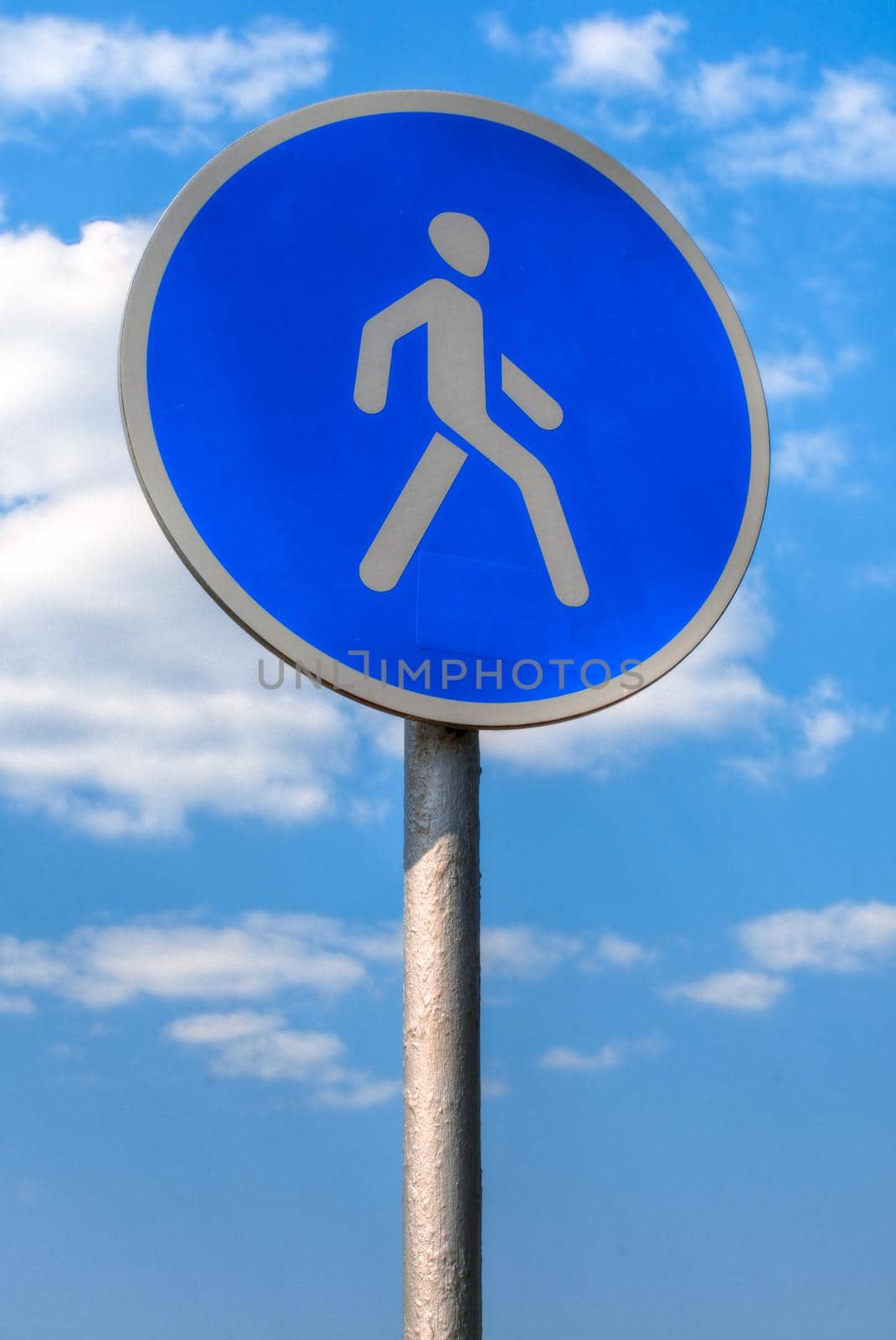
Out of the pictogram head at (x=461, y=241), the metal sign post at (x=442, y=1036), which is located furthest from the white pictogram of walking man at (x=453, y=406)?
the metal sign post at (x=442, y=1036)

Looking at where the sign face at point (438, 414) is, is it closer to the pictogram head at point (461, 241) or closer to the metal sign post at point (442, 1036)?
the pictogram head at point (461, 241)

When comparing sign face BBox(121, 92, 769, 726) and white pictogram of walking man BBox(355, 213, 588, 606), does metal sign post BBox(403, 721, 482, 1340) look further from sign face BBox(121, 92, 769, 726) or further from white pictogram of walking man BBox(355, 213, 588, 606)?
white pictogram of walking man BBox(355, 213, 588, 606)

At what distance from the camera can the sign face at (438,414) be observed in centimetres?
168

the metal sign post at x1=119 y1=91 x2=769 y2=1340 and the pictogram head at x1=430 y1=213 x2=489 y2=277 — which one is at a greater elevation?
the pictogram head at x1=430 y1=213 x2=489 y2=277

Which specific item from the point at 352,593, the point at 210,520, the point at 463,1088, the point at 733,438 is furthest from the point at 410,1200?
the point at 733,438

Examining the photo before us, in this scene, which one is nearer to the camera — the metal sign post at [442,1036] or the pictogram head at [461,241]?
the metal sign post at [442,1036]

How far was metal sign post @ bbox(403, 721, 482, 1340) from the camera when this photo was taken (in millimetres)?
1703

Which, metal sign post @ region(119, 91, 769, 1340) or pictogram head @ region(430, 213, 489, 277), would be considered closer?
metal sign post @ region(119, 91, 769, 1340)

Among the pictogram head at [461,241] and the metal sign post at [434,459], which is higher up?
the pictogram head at [461,241]

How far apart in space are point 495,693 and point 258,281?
579 millimetres

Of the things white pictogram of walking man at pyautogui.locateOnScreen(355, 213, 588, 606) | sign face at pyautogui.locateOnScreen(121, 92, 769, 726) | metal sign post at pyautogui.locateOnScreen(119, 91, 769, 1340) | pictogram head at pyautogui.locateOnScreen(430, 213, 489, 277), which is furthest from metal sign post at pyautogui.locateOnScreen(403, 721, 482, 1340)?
pictogram head at pyautogui.locateOnScreen(430, 213, 489, 277)

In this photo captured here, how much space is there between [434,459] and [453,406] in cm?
9

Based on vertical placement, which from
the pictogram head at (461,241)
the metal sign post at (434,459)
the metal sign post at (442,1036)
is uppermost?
the pictogram head at (461,241)

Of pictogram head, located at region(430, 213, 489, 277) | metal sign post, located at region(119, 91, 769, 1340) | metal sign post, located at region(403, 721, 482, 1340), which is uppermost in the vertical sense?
pictogram head, located at region(430, 213, 489, 277)
